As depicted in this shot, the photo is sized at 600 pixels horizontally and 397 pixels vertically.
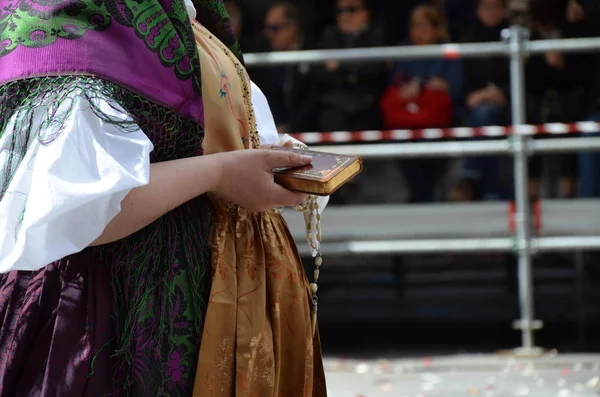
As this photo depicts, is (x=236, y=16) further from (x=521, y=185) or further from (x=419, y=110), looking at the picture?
(x=521, y=185)

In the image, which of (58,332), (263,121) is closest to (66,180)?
(58,332)

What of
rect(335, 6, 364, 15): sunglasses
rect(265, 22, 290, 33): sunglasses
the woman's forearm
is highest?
rect(335, 6, 364, 15): sunglasses

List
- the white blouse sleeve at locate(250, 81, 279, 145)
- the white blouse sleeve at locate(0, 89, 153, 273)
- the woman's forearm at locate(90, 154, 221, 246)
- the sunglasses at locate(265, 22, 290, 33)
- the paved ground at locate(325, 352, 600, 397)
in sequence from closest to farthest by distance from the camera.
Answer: the white blouse sleeve at locate(0, 89, 153, 273)
the woman's forearm at locate(90, 154, 221, 246)
the white blouse sleeve at locate(250, 81, 279, 145)
the paved ground at locate(325, 352, 600, 397)
the sunglasses at locate(265, 22, 290, 33)

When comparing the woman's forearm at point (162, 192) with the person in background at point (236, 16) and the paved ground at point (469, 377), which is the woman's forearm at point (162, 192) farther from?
the person in background at point (236, 16)

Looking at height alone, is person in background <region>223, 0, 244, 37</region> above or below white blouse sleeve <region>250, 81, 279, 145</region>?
above

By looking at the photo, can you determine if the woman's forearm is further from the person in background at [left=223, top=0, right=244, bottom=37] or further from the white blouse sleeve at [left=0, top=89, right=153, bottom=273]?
the person in background at [left=223, top=0, right=244, bottom=37]

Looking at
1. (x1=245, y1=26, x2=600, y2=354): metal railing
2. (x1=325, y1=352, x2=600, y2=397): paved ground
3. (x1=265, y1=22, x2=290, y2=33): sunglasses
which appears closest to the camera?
(x1=325, y1=352, x2=600, y2=397): paved ground

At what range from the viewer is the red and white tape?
13.8 ft

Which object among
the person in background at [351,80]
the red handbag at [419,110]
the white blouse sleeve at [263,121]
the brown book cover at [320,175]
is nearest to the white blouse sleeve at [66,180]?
the brown book cover at [320,175]

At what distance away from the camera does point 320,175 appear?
1694 mm

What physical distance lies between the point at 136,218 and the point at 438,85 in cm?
350

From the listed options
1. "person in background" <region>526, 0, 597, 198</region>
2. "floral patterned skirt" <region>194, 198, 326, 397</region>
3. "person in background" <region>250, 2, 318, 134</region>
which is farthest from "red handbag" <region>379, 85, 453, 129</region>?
"floral patterned skirt" <region>194, 198, 326, 397</region>

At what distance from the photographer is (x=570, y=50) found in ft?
13.9

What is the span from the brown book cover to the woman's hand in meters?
0.01
